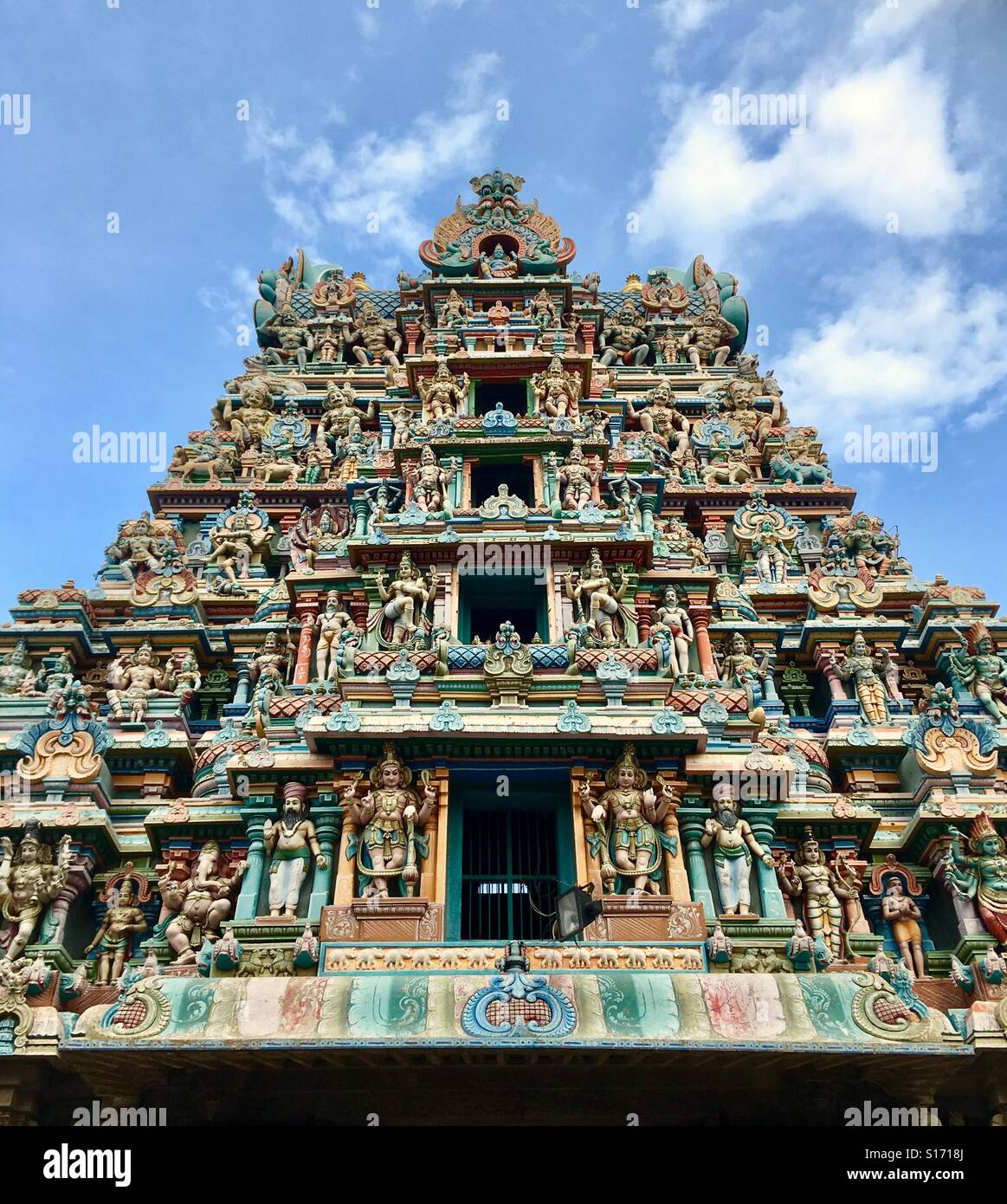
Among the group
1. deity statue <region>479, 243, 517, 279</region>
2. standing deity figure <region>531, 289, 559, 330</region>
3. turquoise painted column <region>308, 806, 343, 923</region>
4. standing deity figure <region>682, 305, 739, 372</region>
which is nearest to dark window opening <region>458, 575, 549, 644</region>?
turquoise painted column <region>308, 806, 343, 923</region>

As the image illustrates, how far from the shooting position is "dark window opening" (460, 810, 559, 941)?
13562 mm

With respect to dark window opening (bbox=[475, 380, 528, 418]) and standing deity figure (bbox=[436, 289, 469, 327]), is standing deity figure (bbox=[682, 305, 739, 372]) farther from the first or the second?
dark window opening (bbox=[475, 380, 528, 418])

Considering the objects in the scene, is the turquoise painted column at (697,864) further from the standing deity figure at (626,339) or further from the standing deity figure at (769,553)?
the standing deity figure at (626,339)

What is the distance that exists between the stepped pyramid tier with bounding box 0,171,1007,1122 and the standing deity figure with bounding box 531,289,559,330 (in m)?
0.48

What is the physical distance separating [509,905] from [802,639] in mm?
7781

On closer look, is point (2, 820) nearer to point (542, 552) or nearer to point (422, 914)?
point (422, 914)

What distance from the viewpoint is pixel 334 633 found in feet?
57.4

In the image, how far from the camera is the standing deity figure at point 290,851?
43.4 feet

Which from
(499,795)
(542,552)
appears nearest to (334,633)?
(542,552)

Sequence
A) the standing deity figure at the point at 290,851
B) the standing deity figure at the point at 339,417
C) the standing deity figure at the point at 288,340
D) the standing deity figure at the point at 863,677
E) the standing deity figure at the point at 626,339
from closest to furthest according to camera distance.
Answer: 1. the standing deity figure at the point at 290,851
2. the standing deity figure at the point at 863,677
3. the standing deity figure at the point at 339,417
4. the standing deity figure at the point at 288,340
5. the standing deity figure at the point at 626,339

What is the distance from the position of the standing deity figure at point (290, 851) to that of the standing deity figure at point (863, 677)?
28.3ft

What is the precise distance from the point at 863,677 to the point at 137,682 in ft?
37.4

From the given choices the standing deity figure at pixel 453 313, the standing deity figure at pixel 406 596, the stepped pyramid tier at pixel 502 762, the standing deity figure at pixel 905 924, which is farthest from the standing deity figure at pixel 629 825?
the standing deity figure at pixel 453 313
